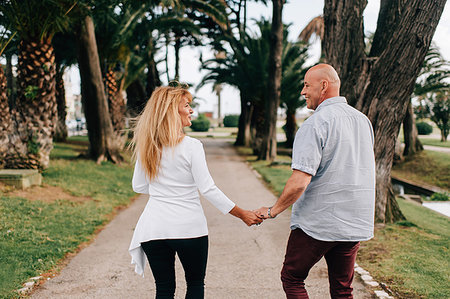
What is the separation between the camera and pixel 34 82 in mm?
10180

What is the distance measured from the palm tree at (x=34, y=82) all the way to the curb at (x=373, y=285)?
8.01 metres

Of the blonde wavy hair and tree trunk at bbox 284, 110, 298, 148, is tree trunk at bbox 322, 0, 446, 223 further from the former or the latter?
tree trunk at bbox 284, 110, 298, 148

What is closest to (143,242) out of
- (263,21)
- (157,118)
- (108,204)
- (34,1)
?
(157,118)

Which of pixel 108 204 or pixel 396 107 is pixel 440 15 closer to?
pixel 396 107

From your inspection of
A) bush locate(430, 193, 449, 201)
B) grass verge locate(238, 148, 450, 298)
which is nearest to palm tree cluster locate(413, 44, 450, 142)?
bush locate(430, 193, 449, 201)

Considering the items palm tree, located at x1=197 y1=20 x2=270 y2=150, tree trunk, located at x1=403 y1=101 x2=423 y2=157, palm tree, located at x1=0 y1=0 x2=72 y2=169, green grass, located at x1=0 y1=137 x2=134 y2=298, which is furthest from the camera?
tree trunk, located at x1=403 y1=101 x2=423 y2=157

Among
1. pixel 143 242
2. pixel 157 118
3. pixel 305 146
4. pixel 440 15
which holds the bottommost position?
pixel 143 242

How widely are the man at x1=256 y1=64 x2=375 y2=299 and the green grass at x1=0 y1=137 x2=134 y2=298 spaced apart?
2.93 m

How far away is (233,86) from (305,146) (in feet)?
70.5

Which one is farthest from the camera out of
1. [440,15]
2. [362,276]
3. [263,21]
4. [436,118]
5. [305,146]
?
[436,118]

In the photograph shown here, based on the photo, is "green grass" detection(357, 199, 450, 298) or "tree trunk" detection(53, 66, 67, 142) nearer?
"green grass" detection(357, 199, 450, 298)

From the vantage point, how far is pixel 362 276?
459 cm

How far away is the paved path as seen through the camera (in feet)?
13.9

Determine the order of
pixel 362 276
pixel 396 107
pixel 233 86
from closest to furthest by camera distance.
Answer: pixel 362 276, pixel 396 107, pixel 233 86
